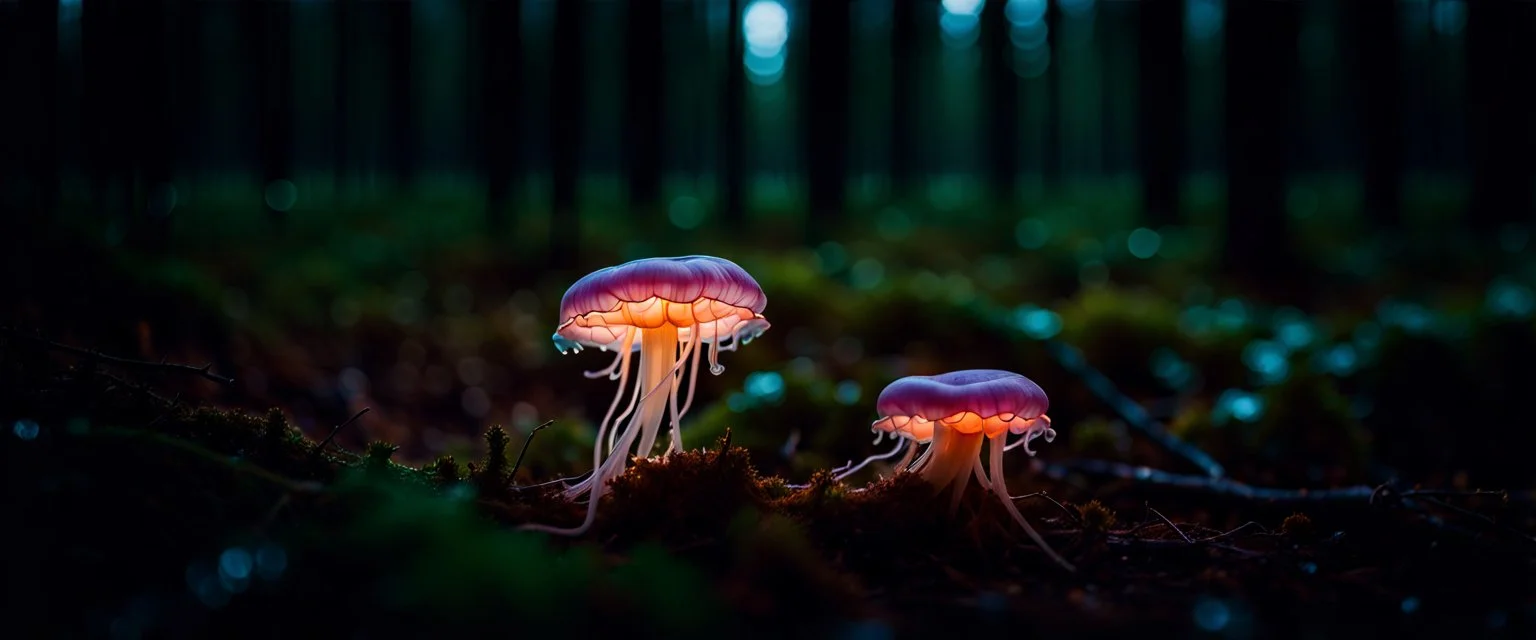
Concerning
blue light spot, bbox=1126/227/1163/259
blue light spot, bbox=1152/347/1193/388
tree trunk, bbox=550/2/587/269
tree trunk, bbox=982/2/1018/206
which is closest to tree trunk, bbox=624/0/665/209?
tree trunk, bbox=550/2/587/269

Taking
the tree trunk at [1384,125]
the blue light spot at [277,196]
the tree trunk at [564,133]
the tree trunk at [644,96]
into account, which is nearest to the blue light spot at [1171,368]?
the tree trunk at [564,133]

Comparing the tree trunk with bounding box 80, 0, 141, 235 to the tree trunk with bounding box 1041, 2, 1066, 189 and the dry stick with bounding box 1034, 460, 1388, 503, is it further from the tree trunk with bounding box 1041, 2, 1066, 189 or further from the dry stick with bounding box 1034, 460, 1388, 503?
the tree trunk with bounding box 1041, 2, 1066, 189

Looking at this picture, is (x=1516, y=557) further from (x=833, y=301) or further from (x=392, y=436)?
(x=392, y=436)

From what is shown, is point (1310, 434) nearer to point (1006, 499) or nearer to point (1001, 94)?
point (1006, 499)

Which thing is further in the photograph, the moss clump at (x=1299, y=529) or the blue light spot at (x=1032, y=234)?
the blue light spot at (x=1032, y=234)

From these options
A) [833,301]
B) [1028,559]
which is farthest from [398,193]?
[1028,559]

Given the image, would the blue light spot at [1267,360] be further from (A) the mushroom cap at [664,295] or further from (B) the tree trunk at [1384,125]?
(B) the tree trunk at [1384,125]

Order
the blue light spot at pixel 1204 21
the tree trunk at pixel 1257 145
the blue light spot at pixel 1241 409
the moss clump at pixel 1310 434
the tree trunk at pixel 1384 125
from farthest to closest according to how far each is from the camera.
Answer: the blue light spot at pixel 1204 21 → the tree trunk at pixel 1384 125 → the tree trunk at pixel 1257 145 → the blue light spot at pixel 1241 409 → the moss clump at pixel 1310 434
